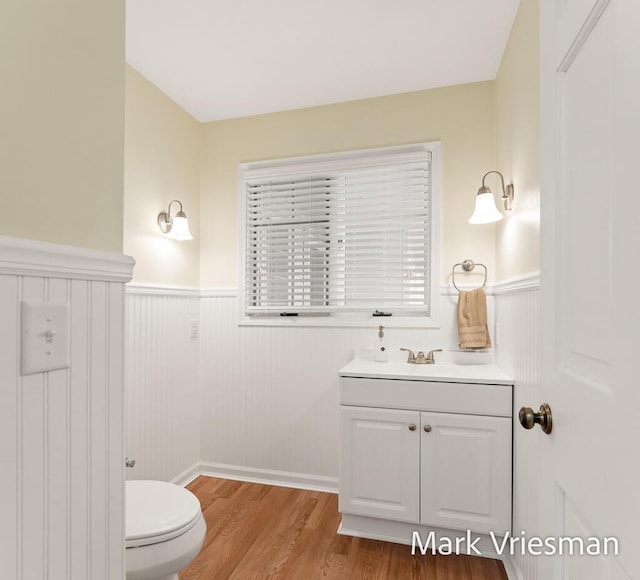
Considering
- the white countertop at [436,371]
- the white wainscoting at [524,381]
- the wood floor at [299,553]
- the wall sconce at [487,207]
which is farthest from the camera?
the wall sconce at [487,207]

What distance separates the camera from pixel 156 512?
1.37 metres

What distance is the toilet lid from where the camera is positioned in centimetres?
126

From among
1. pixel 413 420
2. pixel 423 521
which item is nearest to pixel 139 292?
pixel 413 420

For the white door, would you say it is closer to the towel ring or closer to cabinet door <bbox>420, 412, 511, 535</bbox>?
cabinet door <bbox>420, 412, 511, 535</bbox>

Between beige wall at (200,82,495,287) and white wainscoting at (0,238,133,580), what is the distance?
1.96 meters

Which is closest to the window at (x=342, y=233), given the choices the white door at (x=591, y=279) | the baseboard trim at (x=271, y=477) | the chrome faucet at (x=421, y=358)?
the chrome faucet at (x=421, y=358)

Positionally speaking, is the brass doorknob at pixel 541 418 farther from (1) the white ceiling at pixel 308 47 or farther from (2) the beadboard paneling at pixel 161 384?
(2) the beadboard paneling at pixel 161 384

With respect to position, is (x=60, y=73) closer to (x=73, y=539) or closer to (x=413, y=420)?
(x=73, y=539)

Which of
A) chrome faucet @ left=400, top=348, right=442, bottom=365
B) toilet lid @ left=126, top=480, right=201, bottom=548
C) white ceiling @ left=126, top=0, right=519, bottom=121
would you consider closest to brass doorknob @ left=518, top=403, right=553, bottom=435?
toilet lid @ left=126, top=480, right=201, bottom=548

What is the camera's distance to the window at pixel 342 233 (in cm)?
239

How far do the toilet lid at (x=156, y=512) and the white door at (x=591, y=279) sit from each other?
3.62ft

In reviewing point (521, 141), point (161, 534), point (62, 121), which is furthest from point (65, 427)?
point (521, 141)

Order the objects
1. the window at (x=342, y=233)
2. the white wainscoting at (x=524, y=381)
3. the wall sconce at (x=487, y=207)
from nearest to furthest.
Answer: the white wainscoting at (x=524, y=381) → the wall sconce at (x=487, y=207) → the window at (x=342, y=233)

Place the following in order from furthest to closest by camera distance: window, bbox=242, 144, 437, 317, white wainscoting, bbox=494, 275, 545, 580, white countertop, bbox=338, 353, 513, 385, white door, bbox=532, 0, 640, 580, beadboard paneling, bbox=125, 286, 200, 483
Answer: window, bbox=242, 144, 437, 317, beadboard paneling, bbox=125, 286, 200, 483, white countertop, bbox=338, 353, 513, 385, white wainscoting, bbox=494, 275, 545, 580, white door, bbox=532, 0, 640, 580
